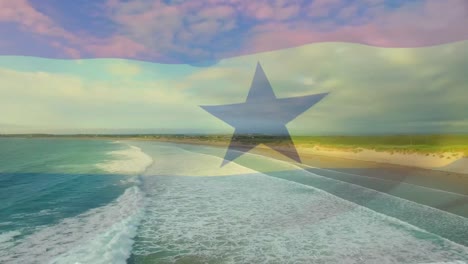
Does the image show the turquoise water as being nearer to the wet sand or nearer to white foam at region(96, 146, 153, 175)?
white foam at region(96, 146, 153, 175)

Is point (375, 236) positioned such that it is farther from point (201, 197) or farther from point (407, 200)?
point (201, 197)

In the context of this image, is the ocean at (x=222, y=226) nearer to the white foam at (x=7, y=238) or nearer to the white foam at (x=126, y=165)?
the white foam at (x=7, y=238)

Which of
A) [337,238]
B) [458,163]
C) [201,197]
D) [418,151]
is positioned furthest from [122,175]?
[418,151]

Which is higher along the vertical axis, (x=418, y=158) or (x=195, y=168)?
(x=418, y=158)

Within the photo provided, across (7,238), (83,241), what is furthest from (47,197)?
(83,241)

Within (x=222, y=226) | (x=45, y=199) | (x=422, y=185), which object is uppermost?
(x=422, y=185)

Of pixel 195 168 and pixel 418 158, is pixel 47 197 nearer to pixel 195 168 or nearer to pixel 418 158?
pixel 195 168
